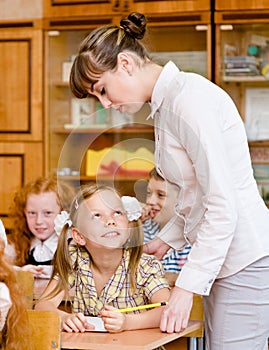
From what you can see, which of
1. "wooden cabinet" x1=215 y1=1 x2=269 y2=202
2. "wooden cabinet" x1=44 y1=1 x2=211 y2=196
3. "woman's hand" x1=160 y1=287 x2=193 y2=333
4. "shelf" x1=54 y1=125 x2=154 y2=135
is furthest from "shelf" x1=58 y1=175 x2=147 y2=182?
"wooden cabinet" x1=215 y1=1 x2=269 y2=202

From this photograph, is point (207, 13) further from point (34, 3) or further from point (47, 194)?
point (47, 194)

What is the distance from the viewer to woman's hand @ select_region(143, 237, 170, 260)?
2053mm

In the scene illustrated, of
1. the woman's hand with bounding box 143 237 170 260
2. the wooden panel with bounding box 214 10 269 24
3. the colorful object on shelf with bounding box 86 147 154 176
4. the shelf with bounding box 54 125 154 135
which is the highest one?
the wooden panel with bounding box 214 10 269 24

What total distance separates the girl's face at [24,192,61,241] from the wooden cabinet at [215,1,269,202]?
3.84ft

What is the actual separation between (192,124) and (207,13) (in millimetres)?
2445

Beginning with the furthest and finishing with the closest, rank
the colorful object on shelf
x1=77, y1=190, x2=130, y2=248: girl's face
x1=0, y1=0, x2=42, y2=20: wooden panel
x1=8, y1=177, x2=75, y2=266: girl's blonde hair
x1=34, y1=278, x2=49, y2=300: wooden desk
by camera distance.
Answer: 1. x1=0, y1=0, x2=42, y2=20: wooden panel
2. x1=8, y1=177, x2=75, y2=266: girl's blonde hair
3. x1=34, y1=278, x2=49, y2=300: wooden desk
4. the colorful object on shelf
5. x1=77, y1=190, x2=130, y2=248: girl's face

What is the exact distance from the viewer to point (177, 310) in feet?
5.53

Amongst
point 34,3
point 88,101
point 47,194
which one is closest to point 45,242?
point 47,194

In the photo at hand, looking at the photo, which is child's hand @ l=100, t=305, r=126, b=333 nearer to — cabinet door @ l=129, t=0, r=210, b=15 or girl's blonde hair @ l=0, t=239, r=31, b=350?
girl's blonde hair @ l=0, t=239, r=31, b=350

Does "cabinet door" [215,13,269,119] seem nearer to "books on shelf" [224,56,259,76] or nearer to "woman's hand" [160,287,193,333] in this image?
"books on shelf" [224,56,259,76]

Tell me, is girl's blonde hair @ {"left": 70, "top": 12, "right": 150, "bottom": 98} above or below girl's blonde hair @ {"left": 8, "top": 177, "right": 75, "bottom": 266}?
above

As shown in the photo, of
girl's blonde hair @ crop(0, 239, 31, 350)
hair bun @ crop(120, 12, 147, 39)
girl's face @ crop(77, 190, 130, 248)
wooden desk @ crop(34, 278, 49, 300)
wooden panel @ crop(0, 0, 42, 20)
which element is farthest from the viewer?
wooden panel @ crop(0, 0, 42, 20)

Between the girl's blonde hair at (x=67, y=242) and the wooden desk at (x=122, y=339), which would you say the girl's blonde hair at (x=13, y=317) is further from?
the girl's blonde hair at (x=67, y=242)

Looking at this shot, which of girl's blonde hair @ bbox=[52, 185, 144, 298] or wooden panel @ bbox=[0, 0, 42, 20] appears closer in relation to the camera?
girl's blonde hair @ bbox=[52, 185, 144, 298]
